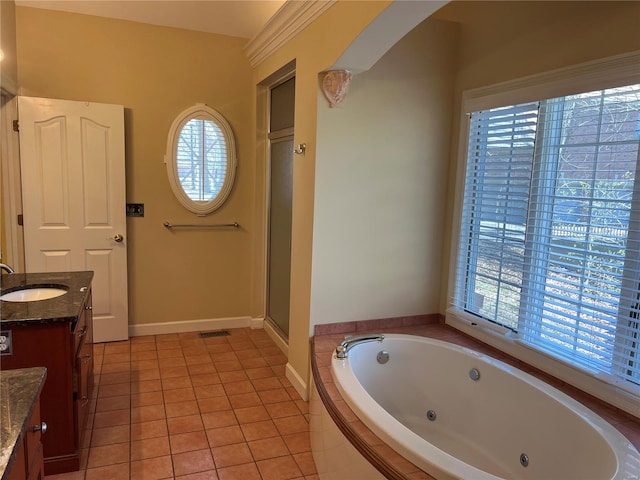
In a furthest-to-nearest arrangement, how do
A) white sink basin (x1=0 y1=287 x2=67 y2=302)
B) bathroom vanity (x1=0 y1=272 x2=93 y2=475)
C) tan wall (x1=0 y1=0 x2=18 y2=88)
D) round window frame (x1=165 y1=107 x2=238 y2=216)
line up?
1. round window frame (x1=165 y1=107 x2=238 y2=216)
2. tan wall (x1=0 y1=0 x2=18 y2=88)
3. white sink basin (x1=0 y1=287 x2=67 y2=302)
4. bathroom vanity (x1=0 y1=272 x2=93 y2=475)

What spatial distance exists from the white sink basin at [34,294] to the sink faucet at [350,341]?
1.50 m

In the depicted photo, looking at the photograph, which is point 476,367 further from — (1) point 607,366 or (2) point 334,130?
(2) point 334,130

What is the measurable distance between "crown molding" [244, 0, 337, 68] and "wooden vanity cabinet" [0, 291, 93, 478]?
2.10 meters

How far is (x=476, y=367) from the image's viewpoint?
246 cm

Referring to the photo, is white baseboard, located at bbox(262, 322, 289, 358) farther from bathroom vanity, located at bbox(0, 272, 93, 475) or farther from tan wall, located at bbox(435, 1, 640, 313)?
bathroom vanity, located at bbox(0, 272, 93, 475)

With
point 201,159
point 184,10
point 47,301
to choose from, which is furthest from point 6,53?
point 47,301

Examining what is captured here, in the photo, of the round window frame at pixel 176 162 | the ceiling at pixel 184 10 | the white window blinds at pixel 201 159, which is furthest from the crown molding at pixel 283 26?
the white window blinds at pixel 201 159

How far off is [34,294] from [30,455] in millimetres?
1461

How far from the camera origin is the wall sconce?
253 centimetres

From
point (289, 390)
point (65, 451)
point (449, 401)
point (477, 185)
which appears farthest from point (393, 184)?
point (65, 451)

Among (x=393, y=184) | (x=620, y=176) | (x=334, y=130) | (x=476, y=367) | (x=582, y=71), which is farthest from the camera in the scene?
(x=393, y=184)

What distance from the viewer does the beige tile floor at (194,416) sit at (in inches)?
88.2

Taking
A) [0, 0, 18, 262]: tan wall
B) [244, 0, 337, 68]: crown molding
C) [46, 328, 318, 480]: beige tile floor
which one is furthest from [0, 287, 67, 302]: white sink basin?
[244, 0, 337, 68]: crown molding

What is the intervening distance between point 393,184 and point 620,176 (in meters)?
1.24
